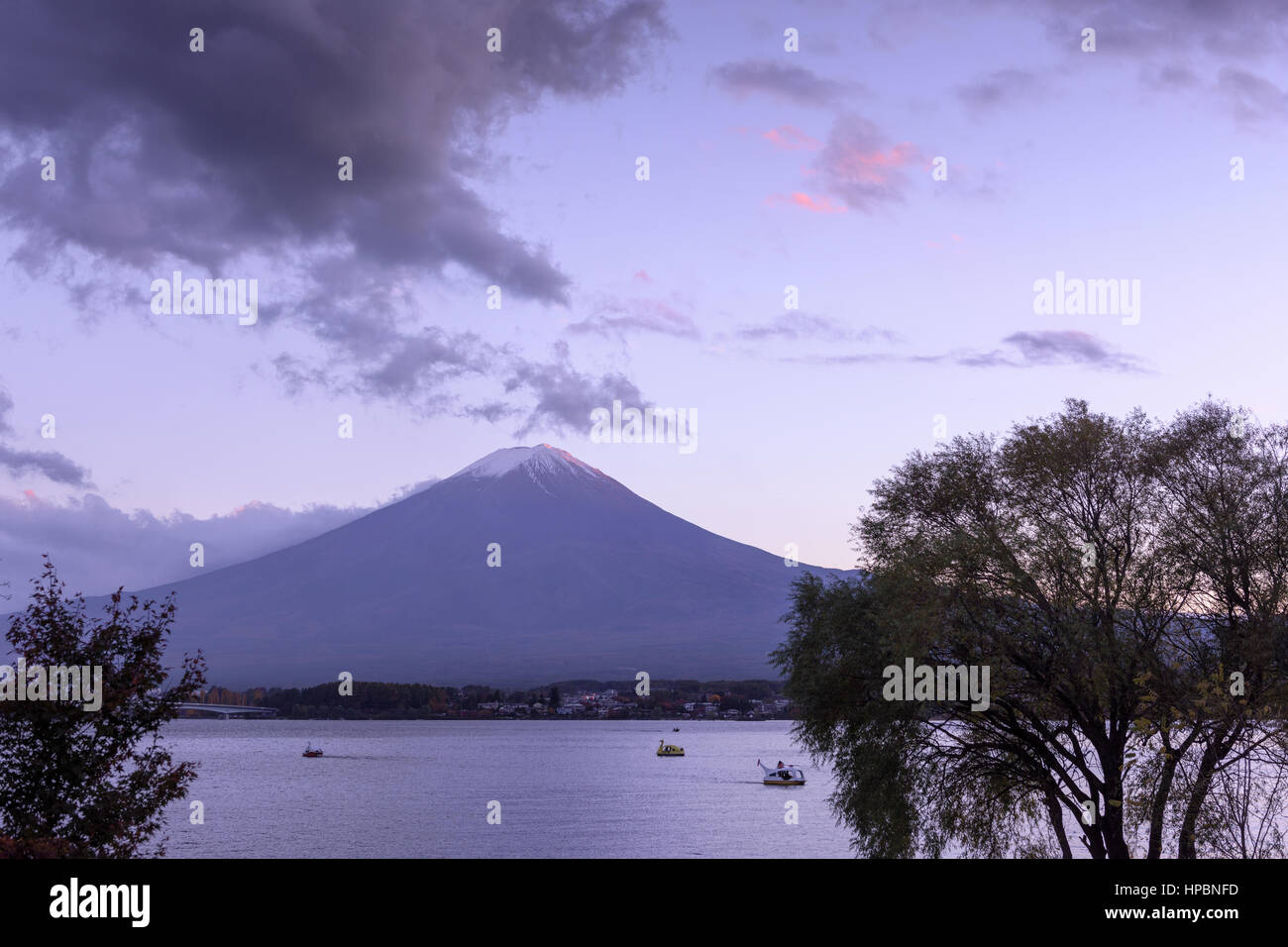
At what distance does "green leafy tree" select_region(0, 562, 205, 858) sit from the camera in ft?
61.8

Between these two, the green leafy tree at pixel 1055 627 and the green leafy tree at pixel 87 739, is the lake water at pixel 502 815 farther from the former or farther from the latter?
the green leafy tree at pixel 87 739

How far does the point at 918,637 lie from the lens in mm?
28297

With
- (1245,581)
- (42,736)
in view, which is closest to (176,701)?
(42,736)

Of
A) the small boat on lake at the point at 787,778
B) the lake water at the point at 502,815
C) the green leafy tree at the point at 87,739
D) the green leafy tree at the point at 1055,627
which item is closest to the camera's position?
the green leafy tree at the point at 87,739

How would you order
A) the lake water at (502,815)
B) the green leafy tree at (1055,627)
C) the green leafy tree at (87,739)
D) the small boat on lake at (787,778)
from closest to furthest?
1. the green leafy tree at (87,739)
2. the green leafy tree at (1055,627)
3. the lake water at (502,815)
4. the small boat on lake at (787,778)

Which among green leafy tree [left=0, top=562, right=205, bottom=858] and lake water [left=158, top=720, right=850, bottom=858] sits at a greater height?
green leafy tree [left=0, top=562, right=205, bottom=858]

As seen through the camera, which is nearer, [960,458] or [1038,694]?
[1038,694]

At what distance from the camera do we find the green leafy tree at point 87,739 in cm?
1884

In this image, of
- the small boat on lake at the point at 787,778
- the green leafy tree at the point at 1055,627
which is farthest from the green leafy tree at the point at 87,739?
the small boat on lake at the point at 787,778

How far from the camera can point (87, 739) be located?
1930 cm

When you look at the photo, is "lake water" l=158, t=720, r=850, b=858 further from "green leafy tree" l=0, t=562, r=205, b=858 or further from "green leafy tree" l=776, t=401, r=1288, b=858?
"green leafy tree" l=0, t=562, r=205, b=858

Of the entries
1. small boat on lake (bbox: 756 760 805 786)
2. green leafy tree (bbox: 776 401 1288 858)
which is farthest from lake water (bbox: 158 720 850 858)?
green leafy tree (bbox: 776 401 1288 858)
